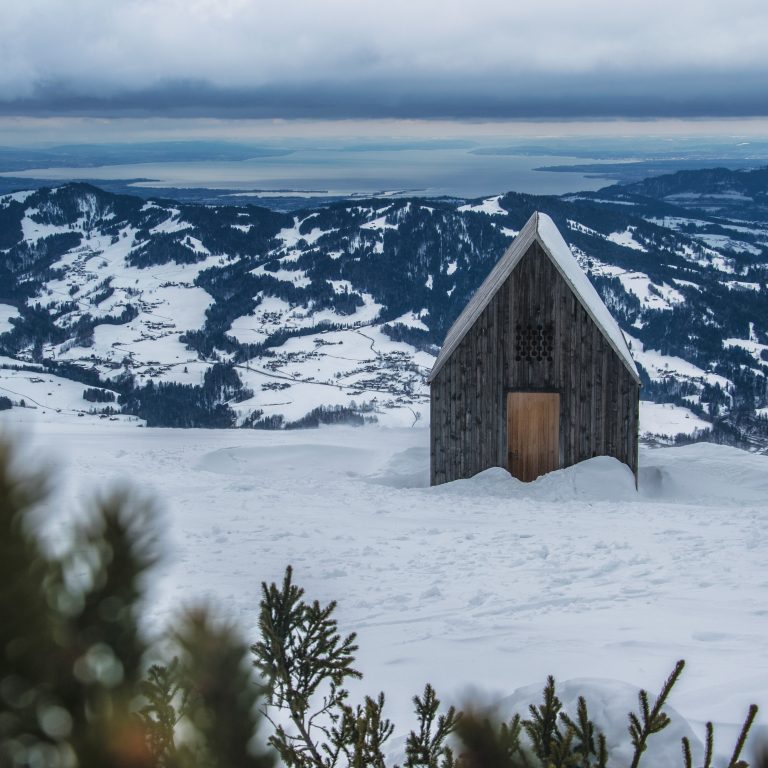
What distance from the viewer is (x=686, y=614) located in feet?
31.2

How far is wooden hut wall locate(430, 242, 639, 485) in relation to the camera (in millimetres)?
20047

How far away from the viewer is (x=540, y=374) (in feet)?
66.1

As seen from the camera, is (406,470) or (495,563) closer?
(495,563)

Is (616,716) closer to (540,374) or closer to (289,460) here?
(540,374)

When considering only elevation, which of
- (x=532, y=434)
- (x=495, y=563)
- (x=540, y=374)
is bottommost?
(x=495, y=563)

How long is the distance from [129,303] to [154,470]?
186 metres

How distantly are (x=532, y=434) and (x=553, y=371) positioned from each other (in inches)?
62.2

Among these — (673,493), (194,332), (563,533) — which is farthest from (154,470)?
(194,332)

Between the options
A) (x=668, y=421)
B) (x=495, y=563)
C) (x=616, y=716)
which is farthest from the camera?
(x=668, y=421)

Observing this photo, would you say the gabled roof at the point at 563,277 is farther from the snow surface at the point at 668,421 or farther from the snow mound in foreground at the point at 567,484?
the snow surface at the point at 668,421

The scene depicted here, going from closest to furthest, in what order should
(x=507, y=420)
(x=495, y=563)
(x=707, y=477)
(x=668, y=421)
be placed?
(x=495, y=563), (x=507, y=420), (x=707, y=477), (x=668, y=421)

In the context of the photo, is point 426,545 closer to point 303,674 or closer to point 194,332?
point 303,674

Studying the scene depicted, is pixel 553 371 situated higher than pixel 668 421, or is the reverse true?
pixel 553 371

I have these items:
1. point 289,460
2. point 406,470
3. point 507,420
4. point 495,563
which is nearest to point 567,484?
point 507,420
